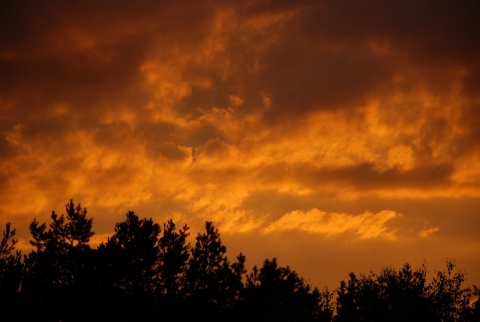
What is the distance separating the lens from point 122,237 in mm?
39062

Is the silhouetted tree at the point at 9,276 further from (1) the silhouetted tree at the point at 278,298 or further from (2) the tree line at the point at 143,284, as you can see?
(1) the silhouetted tree at the point at 278,298

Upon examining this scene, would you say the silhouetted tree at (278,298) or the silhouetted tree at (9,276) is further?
the silhouetted tree at (278,298)

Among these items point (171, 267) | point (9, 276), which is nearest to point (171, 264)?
point (171, 267)

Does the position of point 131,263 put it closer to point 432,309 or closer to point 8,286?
point 8,286

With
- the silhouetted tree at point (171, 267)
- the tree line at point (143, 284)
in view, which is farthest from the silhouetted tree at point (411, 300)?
the silhouetted tree at point (171, 267)

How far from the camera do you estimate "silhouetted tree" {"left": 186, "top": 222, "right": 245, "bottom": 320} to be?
40.7m

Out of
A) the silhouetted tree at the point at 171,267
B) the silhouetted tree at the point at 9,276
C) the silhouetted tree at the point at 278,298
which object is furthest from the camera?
the silhouetted tree at the point at 278,298

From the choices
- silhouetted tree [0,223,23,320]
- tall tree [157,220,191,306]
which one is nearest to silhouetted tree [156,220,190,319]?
tall tree [157,220,191,306]

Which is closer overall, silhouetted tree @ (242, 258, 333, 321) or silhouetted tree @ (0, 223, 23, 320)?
silhouetted tree @ (0, 223, 23, 320)

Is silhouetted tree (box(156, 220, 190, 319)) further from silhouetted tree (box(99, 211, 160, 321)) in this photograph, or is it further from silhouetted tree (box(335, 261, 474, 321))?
silhouetted tree (box(335, 261, 474, 321))

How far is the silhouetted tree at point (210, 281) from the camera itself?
40688 millimetres

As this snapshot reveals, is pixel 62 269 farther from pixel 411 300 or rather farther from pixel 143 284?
pixel 411 300

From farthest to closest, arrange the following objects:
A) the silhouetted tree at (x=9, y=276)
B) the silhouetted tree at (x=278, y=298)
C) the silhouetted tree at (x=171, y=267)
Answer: the silhouetted tree at (x=278, y=298) → the silhouetted tree at (x=171, y=267) → the silhouetted tree at (x=9, y=276)

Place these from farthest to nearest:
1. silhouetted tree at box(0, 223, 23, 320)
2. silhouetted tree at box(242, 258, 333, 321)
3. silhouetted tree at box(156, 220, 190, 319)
→ silhouetted tree at box(242, 258, 333, 321) → silhouetted tree at box(156, 220, 190, 319) → silhouetted tree at box(0, 223, 23, 320)
